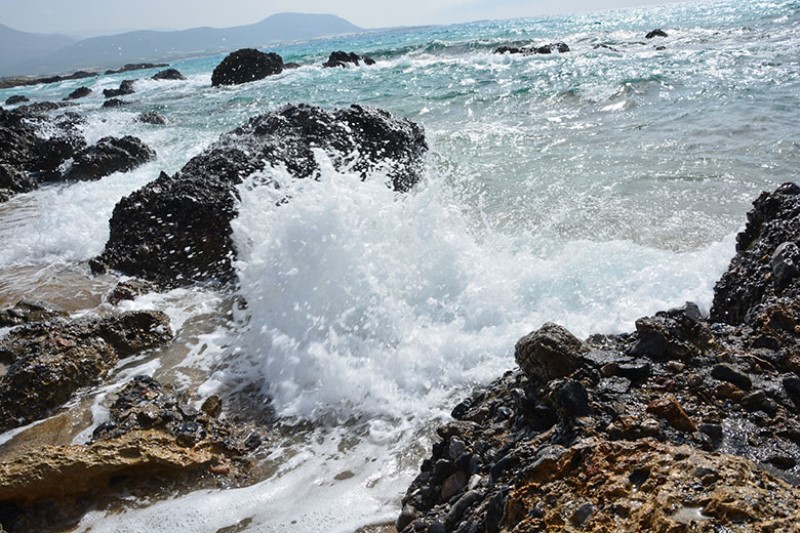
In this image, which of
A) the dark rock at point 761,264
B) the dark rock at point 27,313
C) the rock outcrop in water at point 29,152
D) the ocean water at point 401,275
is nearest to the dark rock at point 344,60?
the rock outcrop in water at point 29,152

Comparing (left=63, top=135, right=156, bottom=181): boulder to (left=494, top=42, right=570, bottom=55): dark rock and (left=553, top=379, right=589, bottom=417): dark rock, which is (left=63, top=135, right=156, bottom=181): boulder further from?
(left=494, top=42, right=570, bottom=55): dark rock

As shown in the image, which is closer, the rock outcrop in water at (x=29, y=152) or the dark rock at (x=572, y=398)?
the dark rock at (x=572, y=398)

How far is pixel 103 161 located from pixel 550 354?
1058cm

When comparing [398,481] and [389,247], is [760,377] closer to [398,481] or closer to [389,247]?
[398,481]

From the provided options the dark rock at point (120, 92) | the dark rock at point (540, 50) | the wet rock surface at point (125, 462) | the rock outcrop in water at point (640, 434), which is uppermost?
the dark rock at point (540, 50)

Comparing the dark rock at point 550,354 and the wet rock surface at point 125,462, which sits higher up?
the dark rock at point 550,354

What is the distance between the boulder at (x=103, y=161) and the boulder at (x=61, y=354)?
23.5 feet

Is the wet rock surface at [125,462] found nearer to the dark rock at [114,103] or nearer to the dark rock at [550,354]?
the dark rock at [550,354]

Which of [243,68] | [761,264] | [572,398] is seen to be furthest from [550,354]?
[243,68]

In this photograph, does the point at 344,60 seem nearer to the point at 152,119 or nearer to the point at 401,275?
the point at 152,119

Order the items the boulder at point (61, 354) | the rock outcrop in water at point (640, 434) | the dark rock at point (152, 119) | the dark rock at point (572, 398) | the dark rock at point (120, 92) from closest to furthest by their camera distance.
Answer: the rock outcrop in water at point (640, 434) → the dark rock at point (572, 398) → the boulder at point (61, 354) → the dark rock at point (152, 119) → the dark rock at point (120, 92)

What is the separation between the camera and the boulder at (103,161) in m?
10.3

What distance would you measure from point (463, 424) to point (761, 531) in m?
1.44

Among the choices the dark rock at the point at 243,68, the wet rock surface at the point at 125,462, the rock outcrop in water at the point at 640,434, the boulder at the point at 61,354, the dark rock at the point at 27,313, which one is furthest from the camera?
the dark rock at the point at 243,68
